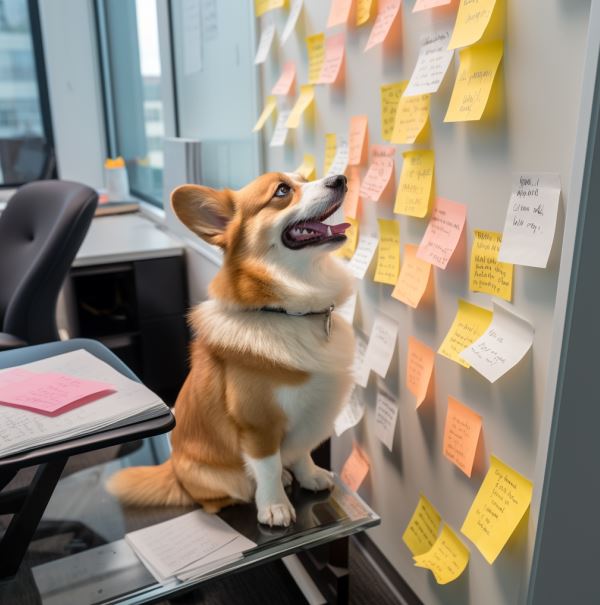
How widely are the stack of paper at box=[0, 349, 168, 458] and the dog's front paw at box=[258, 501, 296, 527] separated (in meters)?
0.36

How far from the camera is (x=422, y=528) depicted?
1.23 m

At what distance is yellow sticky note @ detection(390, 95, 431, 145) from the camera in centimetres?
102

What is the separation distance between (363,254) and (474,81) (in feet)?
1.62

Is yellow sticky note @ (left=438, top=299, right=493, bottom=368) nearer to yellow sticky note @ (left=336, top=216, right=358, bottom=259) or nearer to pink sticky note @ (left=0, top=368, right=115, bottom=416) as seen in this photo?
yellow sticky note @ (left=336, top=216, right=358, bottom=259)

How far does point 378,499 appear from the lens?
4.68 ft

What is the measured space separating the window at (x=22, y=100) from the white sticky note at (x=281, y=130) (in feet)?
7.94

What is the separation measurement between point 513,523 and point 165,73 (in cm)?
222

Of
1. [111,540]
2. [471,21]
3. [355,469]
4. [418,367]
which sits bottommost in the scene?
[355,469]

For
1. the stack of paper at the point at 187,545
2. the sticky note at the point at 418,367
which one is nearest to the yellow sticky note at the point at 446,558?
the sticky note at the point at 418,367

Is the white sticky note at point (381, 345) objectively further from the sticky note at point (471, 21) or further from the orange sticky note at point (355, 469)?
the sticky note at point (471, 21)

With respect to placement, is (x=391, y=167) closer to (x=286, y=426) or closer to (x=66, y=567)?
(x=286, y=426)

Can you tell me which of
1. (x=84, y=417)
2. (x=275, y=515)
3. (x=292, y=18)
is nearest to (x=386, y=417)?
(x=275, y=515)

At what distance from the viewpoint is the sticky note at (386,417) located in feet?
4.24

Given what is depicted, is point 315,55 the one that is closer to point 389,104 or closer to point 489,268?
point 389,104
